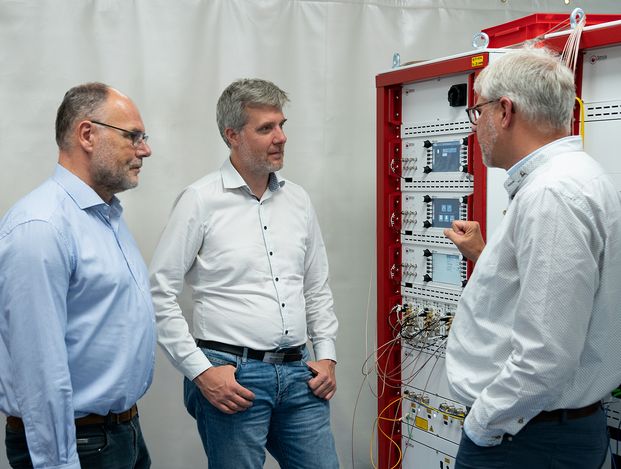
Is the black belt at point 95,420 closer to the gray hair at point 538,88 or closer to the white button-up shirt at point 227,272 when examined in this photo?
the white button-up shirt at point 227,272

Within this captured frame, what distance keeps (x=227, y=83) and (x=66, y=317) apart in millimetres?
1917

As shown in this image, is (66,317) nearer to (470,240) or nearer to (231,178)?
(231,178)

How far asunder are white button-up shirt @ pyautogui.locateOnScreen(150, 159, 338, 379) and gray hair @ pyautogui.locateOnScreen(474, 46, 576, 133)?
1028 mm

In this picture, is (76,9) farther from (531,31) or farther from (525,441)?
(525,441)


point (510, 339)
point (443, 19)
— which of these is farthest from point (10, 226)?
point (443, 19)

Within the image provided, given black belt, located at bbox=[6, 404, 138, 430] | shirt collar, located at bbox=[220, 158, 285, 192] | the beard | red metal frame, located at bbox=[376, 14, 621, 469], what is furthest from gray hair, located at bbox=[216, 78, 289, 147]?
black belt, located at bbox=[6, 404, 138, 430]

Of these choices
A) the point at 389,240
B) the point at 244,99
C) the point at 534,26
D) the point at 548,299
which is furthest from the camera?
the point at 389,240

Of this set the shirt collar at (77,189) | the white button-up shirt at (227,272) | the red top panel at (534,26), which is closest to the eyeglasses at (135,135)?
the shirt collar at (77,189)

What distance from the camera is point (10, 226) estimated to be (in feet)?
5.59

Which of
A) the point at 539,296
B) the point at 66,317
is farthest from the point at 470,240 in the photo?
the point at 66,317

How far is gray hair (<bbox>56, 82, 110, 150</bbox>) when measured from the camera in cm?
194

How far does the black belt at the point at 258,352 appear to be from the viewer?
7.98 ft

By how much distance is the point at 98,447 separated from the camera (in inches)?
72.9

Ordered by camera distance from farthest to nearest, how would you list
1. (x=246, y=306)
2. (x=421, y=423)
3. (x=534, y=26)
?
(x=421, y=423), (x=534, y=26), (x=246, y=306)
